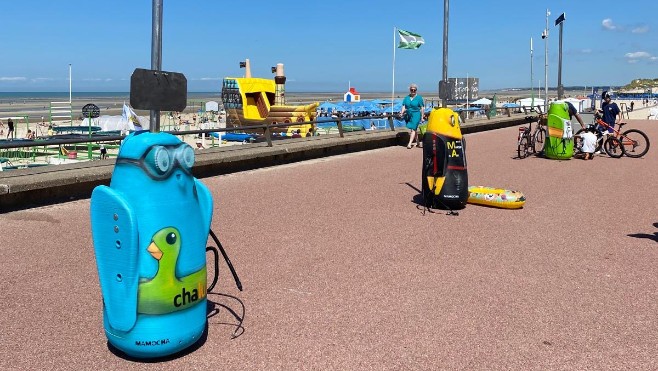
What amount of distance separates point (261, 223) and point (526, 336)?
4.15 metres

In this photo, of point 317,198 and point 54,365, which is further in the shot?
point 317,198

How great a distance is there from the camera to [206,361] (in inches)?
149

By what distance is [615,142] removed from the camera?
1560cm

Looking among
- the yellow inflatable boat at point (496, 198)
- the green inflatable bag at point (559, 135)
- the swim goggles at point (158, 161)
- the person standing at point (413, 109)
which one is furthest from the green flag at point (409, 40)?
the swim goggles at point (158, 161)

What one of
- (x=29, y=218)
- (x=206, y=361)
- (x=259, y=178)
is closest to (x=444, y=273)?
(x=206, y=361)

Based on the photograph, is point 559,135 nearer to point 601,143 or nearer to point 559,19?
point 601,143

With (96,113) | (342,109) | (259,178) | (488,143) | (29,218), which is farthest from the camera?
(342,109)

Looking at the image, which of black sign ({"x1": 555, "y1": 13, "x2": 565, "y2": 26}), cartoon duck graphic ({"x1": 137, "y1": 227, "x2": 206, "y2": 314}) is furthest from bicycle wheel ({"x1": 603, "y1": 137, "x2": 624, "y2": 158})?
black sign ({"x1": 555, "y1": 13, "x2": 565, "y2": 26})

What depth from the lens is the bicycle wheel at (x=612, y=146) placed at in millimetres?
15547

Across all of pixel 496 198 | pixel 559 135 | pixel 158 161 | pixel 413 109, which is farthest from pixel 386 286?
pixel 413 109

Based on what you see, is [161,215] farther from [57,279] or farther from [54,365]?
[57,279]

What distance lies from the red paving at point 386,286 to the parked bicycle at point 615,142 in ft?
20.4

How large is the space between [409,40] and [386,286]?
883 inches

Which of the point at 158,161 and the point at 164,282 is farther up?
the point at 158,161
